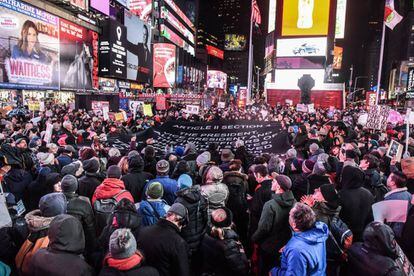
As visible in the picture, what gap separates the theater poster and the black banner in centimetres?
2770

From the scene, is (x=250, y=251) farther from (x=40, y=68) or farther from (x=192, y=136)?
(x=40, y=68)

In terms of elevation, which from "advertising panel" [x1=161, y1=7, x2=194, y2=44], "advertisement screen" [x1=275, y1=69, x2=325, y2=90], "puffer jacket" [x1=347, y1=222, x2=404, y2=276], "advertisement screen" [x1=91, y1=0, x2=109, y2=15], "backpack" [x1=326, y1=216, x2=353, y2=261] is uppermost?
"advertising panel" [x1=161, y1=7, x2=194, y2=44]

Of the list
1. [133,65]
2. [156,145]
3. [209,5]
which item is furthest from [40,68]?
[209,5]

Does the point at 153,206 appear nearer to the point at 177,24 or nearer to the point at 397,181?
the point at 397,181

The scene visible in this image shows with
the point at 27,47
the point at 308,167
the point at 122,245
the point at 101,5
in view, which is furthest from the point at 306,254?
the point at 101,5

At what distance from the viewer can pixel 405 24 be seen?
333 feet

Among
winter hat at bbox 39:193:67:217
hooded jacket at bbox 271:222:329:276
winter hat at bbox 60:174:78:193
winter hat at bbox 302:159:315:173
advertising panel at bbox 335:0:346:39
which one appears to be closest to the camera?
hooded jacket at bbox 271:222:329:276

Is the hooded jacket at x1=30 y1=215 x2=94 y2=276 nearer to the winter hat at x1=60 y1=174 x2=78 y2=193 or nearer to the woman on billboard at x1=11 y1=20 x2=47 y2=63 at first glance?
the winter hat at x1=60 y1=174 x2=78 y2=193

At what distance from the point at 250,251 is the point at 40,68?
3239 cm

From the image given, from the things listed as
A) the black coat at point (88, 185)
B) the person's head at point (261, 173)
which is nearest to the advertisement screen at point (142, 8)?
the black coat at point (88, 185)

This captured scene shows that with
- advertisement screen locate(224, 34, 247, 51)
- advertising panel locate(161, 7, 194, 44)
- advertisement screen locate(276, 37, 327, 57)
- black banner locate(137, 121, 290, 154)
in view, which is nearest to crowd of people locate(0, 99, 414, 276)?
black banner locate(137, 121, 290, 154)

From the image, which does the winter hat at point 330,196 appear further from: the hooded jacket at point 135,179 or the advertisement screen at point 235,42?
the advertisement screen at point 235,42

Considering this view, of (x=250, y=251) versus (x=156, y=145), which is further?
(x=156, y=145)

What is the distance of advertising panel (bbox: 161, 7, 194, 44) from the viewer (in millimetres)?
75062
